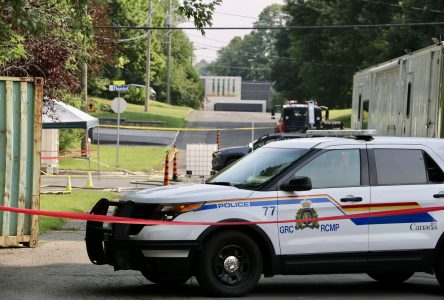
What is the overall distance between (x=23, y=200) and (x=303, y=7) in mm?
71054

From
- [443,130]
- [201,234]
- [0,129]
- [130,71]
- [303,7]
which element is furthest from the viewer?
[130,71]

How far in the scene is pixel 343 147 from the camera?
1030 cm

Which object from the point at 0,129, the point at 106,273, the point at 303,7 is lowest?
the point at 106,273

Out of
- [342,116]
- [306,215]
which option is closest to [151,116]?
[342,116]

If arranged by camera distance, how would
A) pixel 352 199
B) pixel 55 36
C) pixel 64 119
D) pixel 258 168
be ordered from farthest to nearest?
pixel 64 119
pixel 55 36
pixel 258 168
pixel 352 199

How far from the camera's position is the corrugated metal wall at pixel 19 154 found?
41.6ft

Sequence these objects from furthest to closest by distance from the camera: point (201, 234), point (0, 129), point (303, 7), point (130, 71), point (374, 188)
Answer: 1. point (130, 71)
2. point (303, 7)
3. point (0, 129)
4. point (374, 188)
5. point (201, 234)

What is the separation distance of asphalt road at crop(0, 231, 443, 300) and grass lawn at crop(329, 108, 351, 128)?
63.5 metres

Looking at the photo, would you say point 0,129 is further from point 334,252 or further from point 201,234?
point 334,252

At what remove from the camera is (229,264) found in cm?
957

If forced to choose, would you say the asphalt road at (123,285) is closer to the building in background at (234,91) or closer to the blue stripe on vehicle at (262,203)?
the blue stripe on vehicle at (262,203)

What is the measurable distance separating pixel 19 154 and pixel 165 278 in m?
3.90

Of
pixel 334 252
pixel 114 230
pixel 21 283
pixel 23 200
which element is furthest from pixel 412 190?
pixel 23 200

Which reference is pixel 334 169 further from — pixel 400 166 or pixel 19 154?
pixel 19 154
